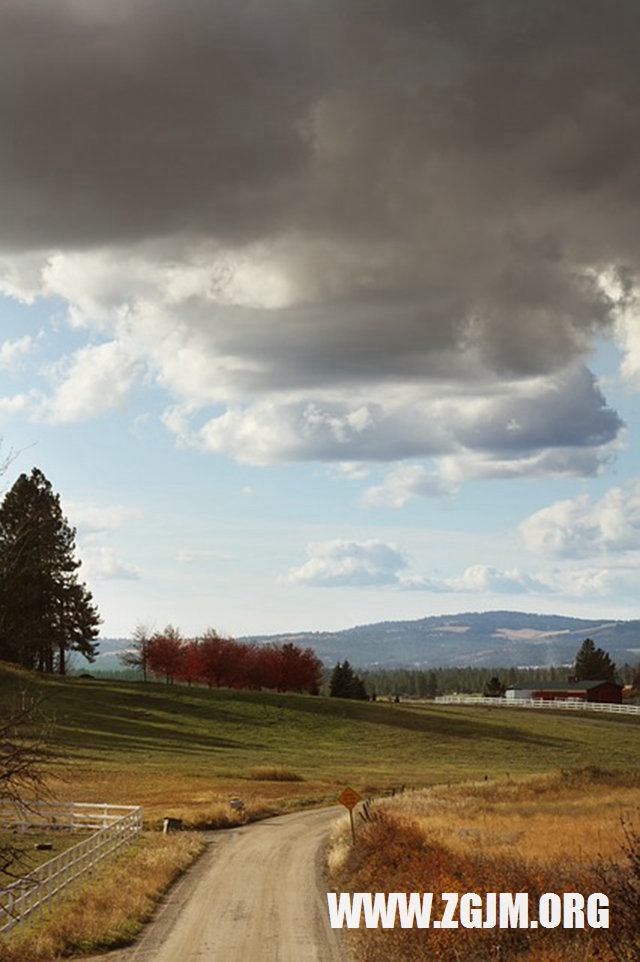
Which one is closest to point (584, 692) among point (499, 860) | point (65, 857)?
point (65, 857)

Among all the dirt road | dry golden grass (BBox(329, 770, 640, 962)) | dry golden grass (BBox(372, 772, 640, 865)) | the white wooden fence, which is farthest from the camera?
dry golden grass (BBox(372, 772, 640, 865))

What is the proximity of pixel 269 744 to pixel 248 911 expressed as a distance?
69.6m

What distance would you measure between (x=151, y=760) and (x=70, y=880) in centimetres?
4880

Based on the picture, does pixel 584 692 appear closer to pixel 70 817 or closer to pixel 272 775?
pixel 272 775

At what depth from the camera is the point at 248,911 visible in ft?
100.0

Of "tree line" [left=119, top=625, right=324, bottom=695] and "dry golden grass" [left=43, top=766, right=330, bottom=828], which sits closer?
"dry golden grass" [left=43, top=766, right=330, bottom=828]

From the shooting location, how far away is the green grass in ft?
272

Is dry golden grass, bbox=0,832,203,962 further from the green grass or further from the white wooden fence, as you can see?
the green grass

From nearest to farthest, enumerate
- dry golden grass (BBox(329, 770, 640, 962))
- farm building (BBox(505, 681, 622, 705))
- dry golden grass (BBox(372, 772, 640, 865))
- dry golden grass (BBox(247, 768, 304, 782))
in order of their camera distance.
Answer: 1. dry golden grass (BBox(329, 770, 640, 962))
2. dry golden grass (BBox(372, 772, 640, 865))
3. dry golden grass (BBox(247, 768, 304, 782))
4. farm building (BBox(505, 681, 622, 705))

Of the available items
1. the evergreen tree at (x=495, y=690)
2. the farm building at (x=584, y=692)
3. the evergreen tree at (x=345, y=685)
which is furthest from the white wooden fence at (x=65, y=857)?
the evergreen tree at (x=495, y=690)

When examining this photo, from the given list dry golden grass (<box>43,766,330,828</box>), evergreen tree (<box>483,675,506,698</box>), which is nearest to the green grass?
dry golden grass (<box>43,766,330,828</box>)

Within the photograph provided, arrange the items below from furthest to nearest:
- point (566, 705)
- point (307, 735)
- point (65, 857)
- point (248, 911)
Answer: point (566, 705) → point (307, 735) → point (65, 857) → point (248, 911)

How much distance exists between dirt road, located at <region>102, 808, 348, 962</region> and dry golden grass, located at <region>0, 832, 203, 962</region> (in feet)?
1.98

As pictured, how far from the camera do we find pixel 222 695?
4919 inches
